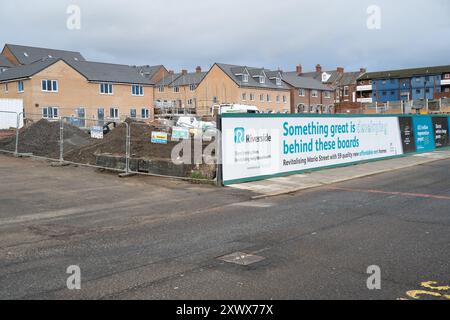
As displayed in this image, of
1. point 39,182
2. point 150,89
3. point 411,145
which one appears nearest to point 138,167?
point 39,182

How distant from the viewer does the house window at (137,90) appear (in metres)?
65.5

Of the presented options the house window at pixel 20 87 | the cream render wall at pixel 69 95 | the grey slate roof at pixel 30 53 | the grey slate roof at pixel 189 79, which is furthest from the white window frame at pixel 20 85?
the grey slate roof at pixel 189 79

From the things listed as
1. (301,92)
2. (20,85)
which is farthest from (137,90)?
(301,92)

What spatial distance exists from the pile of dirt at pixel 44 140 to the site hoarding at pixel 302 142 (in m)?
9.35

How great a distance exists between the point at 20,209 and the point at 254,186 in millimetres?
6536

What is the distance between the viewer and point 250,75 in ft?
270

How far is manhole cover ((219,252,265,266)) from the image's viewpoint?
6.50 metres

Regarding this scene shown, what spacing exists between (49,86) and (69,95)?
9.13ft

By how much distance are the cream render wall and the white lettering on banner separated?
138ft

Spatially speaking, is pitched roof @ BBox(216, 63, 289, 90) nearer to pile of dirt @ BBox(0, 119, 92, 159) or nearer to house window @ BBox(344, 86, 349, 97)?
house window @ BBox(344, 86, 349, 97)

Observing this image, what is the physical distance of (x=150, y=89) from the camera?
6762 centimetres

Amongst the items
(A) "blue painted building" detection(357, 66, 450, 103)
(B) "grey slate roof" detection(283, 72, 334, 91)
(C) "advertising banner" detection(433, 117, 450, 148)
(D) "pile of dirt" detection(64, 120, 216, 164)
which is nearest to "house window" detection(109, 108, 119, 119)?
(B) "grey slate roof" detection(283, 72, 334, 91)

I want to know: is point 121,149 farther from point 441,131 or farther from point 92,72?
point 92,72

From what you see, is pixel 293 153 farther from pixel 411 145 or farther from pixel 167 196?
pixel 411 145
